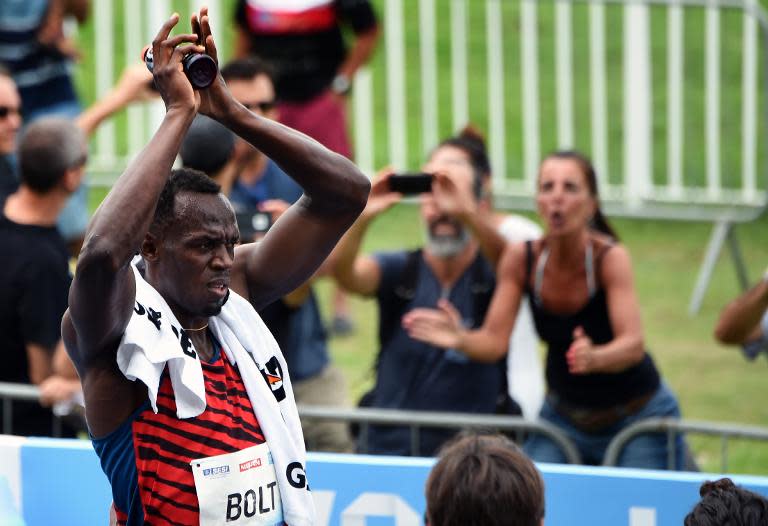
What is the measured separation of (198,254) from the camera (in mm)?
3590

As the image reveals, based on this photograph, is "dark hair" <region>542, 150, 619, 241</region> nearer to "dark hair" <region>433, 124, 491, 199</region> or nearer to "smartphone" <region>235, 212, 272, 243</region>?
"dark hair" <region>433, 124, 491, 199</region>

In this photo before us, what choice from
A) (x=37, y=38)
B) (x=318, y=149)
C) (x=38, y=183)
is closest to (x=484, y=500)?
(x=318, y=149)

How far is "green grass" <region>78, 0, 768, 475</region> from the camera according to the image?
29.9ft

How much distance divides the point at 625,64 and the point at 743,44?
2.65 ft

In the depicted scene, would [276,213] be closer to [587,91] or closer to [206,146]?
[206,146]

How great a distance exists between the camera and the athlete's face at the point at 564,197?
19.9ft

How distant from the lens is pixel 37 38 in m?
8.67

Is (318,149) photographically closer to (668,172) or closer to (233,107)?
(233,107)

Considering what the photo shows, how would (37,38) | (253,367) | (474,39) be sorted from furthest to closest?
(474,39) < (37,38) < (253,367)

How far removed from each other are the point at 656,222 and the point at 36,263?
6.94 metres

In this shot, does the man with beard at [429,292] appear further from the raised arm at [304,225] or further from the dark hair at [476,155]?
the raised arm at [304,225]

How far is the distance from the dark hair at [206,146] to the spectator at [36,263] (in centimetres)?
59

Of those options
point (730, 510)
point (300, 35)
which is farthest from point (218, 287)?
point (300, 35)

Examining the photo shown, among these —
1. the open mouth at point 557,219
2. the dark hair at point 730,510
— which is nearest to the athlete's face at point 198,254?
the dark hair at point 730,510
